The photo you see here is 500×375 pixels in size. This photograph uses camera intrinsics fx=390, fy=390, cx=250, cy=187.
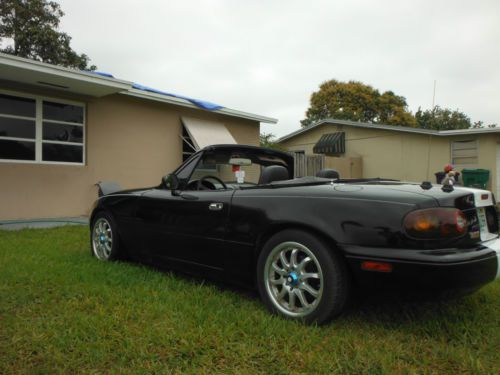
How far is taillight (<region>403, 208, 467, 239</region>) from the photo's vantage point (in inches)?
87.7

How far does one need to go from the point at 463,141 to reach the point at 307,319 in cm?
1559

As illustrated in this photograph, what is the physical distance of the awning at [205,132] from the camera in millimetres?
10852

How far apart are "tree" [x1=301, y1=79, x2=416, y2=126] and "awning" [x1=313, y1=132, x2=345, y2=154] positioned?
1789 centimetres

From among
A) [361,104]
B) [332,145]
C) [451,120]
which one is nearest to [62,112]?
[332,145]

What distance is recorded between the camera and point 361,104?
1453 inches

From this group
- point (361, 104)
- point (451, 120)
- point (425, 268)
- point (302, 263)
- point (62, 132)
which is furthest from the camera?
point (451, 120)

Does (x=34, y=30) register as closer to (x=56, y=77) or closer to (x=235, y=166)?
(x=56, y=77)

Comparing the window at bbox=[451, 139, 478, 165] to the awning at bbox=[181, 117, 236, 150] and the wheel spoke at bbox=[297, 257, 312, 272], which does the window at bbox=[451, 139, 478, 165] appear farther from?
the wheel spoke at bbox=[297, 257, 312, 272]

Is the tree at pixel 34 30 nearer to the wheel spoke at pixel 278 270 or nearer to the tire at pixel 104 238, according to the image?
the tire at pixel 104 238

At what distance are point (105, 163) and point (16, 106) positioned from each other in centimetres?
226

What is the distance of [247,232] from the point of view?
113 inches

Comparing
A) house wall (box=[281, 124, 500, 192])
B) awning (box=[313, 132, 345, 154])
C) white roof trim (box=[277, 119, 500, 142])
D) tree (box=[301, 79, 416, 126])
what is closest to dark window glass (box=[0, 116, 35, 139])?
white roof trim (box=[277, 119, 500, 142])

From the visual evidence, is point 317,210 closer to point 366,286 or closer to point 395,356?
point 366,286

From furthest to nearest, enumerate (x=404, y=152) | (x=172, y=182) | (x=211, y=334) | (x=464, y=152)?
1. (x=404, y=152)
2. (x=464, y=152)
3. (x=172, y=182)
4. (x=211, y=334)
